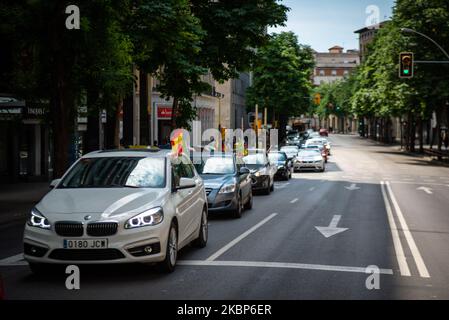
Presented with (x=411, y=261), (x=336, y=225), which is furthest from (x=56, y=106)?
(x=411, y=261)

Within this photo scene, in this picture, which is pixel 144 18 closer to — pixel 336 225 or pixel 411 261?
pixel 336 225

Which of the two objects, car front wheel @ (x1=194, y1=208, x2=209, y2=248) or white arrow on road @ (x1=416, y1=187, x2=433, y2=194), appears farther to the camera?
white arrow on road @ (x1=416, y1=187, x2=433, y2=194)

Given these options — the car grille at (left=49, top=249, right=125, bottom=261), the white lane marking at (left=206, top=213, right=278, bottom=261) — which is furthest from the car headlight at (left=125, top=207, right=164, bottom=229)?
the white lane marking at (left=206, top=213, right=278, bottom=261)

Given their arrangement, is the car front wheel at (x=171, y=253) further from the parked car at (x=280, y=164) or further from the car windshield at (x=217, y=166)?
the parked car at (x=280, y=164)

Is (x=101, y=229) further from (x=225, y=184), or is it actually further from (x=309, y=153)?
(x=309, y=153)

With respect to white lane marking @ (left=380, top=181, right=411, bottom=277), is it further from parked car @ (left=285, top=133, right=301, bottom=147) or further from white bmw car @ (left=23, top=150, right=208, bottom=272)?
parked car @ (left=285, top=133, right=301, bottom=147)

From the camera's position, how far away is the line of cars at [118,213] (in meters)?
9.02

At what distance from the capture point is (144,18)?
23281 mm

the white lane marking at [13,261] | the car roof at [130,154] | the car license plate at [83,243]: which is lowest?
the white lane marking at [13,261]

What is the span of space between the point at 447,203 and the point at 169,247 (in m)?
16.3

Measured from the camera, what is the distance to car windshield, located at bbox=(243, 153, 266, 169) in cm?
2719

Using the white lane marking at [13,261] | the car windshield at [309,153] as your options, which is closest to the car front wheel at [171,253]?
the white lane marking at [13,261]

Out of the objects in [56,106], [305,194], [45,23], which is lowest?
[305,194]
